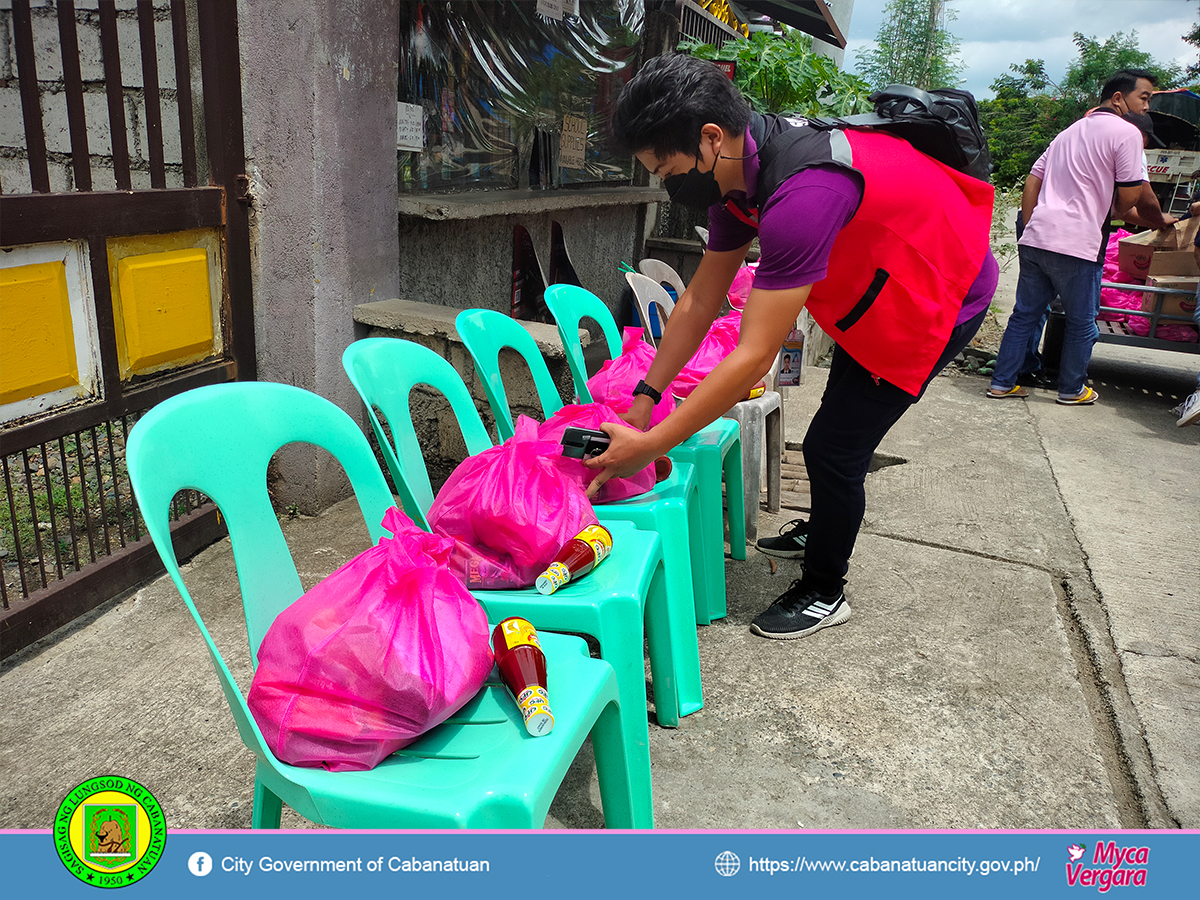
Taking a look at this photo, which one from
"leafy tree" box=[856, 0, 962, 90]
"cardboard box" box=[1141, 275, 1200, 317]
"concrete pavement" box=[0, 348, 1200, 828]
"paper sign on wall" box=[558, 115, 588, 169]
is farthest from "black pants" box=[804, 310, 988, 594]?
"leafy tree" box=[856, 0, 962, 90]

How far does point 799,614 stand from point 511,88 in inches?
127

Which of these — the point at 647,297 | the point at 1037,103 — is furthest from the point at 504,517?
the point at 1037,103

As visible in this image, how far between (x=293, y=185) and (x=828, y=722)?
238 cm

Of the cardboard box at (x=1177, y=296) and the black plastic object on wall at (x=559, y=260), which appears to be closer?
the black plastic object on wall at (x=559, y=260)

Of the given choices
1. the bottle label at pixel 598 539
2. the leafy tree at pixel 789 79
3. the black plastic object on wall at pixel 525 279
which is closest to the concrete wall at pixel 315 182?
the black plastic object on wall at pixel 525 279

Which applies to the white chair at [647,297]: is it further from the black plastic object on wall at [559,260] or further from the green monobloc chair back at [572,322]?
the black plastic object on wall at [559,260]

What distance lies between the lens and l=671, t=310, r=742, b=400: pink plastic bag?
10.0 ft

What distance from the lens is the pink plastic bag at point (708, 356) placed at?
10.0 feet

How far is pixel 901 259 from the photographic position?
211 centimetres

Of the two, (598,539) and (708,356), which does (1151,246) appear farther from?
(598,539)
